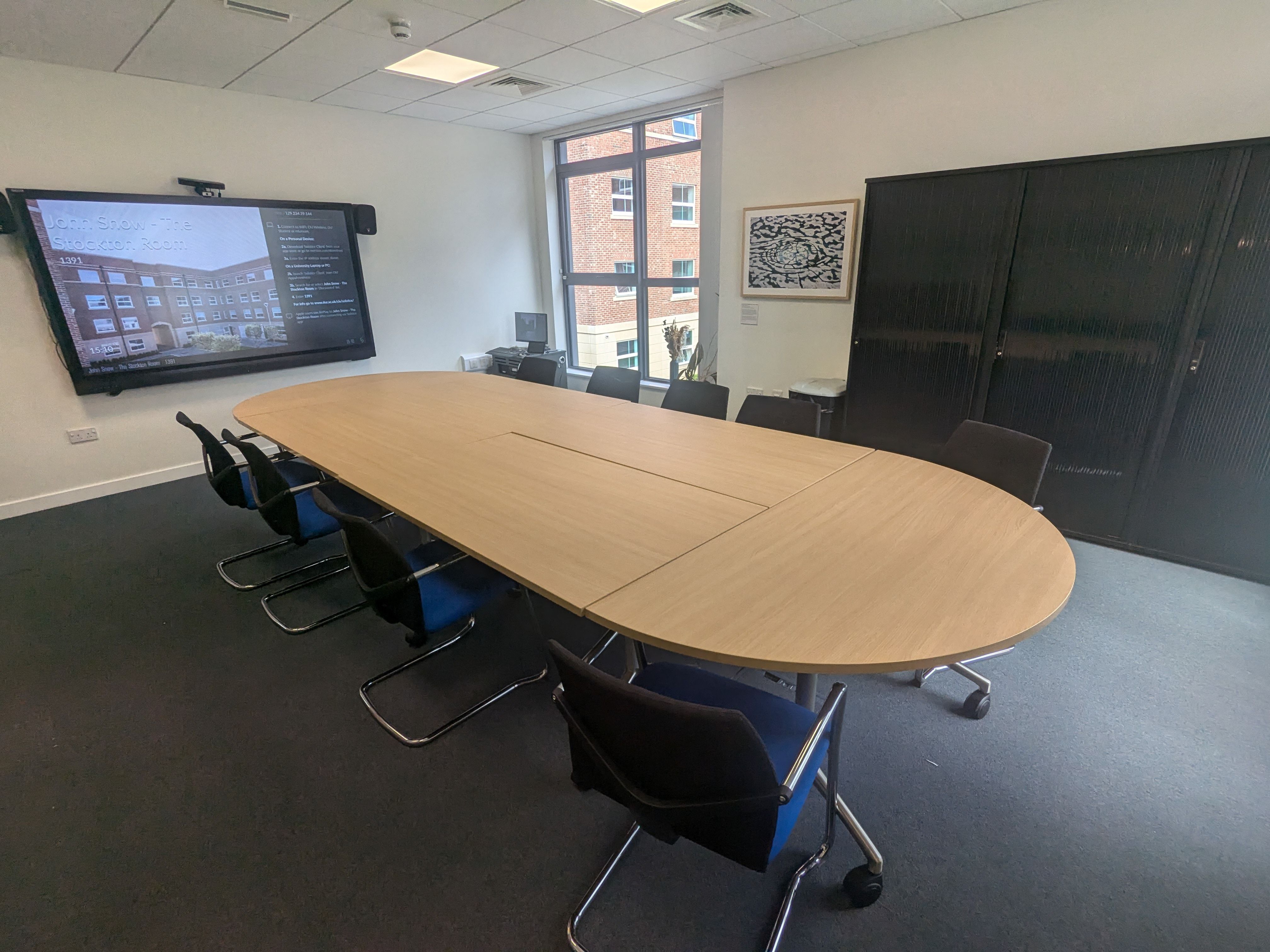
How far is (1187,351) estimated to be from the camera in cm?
274

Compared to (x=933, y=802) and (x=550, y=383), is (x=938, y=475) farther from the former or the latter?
(x=550, y=383)

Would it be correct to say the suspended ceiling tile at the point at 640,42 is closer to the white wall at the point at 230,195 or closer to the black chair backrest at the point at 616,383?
the black chair backrest at the point at 616,383

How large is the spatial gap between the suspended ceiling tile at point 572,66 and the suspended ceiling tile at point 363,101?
52.0 inches

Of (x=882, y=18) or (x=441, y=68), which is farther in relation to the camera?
(x=441, y=68)

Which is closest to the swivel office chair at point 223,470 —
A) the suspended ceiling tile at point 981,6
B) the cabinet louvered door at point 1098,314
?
the cabinet louvered door at point 1098,314

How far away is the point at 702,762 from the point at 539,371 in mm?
3693

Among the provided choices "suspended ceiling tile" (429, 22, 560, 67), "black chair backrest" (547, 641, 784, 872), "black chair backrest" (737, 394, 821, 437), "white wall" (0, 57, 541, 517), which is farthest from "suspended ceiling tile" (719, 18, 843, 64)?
"black chair backrest" (547, 641, 784, 872)

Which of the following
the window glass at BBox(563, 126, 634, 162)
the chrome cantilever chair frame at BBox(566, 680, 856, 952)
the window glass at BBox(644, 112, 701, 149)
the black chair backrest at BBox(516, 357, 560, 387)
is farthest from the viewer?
the window glass at BBox(563, 126, 634, 162)

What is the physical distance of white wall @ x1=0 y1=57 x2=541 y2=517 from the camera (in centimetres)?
361

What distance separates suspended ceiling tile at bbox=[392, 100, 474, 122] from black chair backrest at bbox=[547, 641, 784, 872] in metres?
5.18

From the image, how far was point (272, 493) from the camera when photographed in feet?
8.29

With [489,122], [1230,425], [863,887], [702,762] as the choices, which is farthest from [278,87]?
[1230,425]

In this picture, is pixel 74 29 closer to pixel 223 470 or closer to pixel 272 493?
pixel 223 470

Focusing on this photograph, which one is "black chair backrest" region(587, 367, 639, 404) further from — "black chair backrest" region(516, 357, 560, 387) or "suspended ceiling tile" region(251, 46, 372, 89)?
"suspended ceiling tile" region(251, 46, 372, 89)
